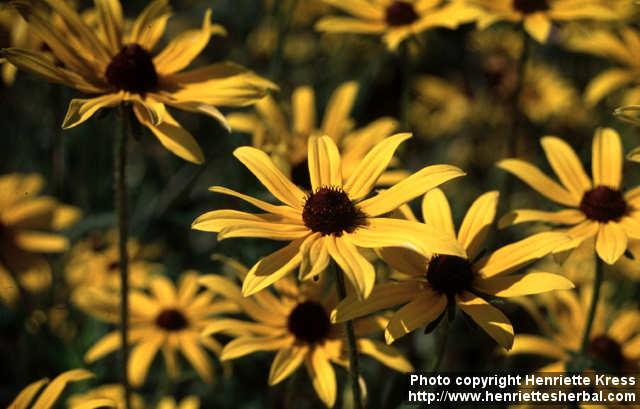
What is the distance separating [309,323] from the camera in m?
1.68

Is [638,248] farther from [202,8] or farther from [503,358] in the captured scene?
[202,8]

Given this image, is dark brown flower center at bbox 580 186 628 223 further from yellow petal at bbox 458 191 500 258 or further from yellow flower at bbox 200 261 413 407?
yellow flower at bbox 200 261 413 407

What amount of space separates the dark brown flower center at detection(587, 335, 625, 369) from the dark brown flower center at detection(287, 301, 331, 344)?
701 millimetres

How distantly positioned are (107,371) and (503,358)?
4.17 ft

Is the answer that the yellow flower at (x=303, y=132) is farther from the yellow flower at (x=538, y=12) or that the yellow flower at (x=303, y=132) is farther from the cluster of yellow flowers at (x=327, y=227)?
the yellow flower at (x=538, y=12)

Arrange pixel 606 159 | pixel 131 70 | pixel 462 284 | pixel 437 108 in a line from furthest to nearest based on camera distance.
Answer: pixel 437 108 → pixel 606 159 → pixel 131 70 → pixel 462 284

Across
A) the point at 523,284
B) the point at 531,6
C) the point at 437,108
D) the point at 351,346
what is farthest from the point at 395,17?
the point at 437,108

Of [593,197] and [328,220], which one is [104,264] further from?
[593,197]

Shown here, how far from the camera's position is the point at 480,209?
156 centimetres

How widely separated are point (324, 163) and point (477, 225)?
0.35 m

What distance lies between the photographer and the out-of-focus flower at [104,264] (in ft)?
8.39

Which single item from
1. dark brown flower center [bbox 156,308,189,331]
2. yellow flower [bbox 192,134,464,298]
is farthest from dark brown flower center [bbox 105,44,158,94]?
dark brown flower center [bbox 156,308,189,331]

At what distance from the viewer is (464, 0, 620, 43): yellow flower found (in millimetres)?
2119

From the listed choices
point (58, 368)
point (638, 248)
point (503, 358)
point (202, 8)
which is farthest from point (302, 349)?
point (202, 8)
